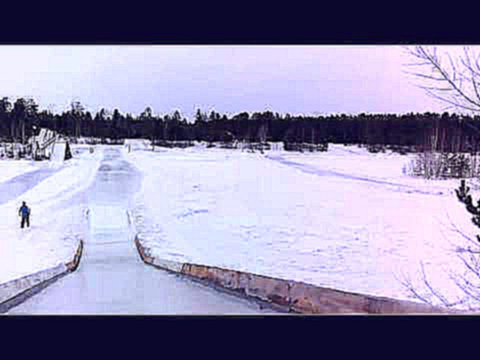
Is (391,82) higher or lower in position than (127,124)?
higher

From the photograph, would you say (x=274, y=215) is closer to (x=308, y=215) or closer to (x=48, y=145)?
(x=308, y=215)

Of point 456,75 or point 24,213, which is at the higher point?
point 456,75

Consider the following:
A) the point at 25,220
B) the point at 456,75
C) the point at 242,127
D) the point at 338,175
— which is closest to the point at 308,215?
the point at 338,175

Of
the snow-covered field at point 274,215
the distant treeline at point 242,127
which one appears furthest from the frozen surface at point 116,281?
the distant treeline at point 242,127

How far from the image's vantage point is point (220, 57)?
3.28 m

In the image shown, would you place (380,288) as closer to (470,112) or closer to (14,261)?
(470,112)

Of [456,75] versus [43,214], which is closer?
[456,75]

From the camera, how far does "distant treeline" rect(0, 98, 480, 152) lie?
135 inches

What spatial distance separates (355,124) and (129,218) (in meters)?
1.79

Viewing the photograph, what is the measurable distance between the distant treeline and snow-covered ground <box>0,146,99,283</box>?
0.21 meters

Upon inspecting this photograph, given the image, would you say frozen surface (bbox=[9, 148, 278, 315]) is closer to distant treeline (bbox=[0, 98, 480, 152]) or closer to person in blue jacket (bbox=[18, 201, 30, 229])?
distant treeline (bbox=[0, 98, 480, 152])

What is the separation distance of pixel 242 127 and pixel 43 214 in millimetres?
1450

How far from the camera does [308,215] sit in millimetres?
3955
